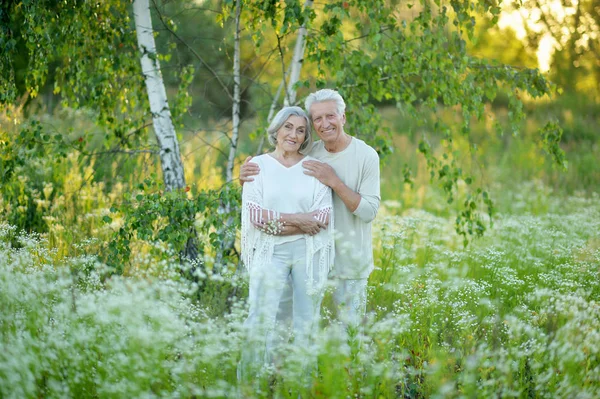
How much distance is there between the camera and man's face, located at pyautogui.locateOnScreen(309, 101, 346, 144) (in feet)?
13.0

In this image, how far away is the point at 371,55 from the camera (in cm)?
491

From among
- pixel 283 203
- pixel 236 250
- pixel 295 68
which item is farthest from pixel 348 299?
pixel 295 68

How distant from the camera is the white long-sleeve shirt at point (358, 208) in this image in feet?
13.0

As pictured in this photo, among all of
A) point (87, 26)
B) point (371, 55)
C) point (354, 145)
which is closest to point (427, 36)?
point (371, 55)

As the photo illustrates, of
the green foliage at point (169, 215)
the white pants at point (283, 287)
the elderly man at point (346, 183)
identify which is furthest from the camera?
the green foliage at point (169, 215)

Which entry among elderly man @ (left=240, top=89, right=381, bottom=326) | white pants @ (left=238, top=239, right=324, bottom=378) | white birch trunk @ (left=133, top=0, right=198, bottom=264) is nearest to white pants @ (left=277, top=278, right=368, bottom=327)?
elderly man @ (left=240, top=89, right=381, bottom=326)

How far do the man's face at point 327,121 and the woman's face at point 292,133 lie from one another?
11 centimetres

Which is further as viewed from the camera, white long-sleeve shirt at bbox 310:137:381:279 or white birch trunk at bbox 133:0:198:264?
white birch trunk at bbox 133:0:198:264

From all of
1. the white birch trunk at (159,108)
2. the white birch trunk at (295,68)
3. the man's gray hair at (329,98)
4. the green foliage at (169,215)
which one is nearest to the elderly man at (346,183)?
the man's gray hair at (329,98)

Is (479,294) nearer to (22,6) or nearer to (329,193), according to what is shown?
(329,193)

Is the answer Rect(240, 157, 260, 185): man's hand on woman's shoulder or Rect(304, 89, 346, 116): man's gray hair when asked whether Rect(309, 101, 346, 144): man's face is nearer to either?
Rect(304, 89, 346, 116): man's gray hair

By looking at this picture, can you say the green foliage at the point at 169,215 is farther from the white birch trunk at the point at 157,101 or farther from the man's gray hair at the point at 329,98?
the man's gray hair at the point at 329,98

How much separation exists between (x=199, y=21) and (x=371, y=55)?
31.8ft

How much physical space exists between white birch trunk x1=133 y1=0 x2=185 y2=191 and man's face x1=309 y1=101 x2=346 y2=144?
168 centimetres
